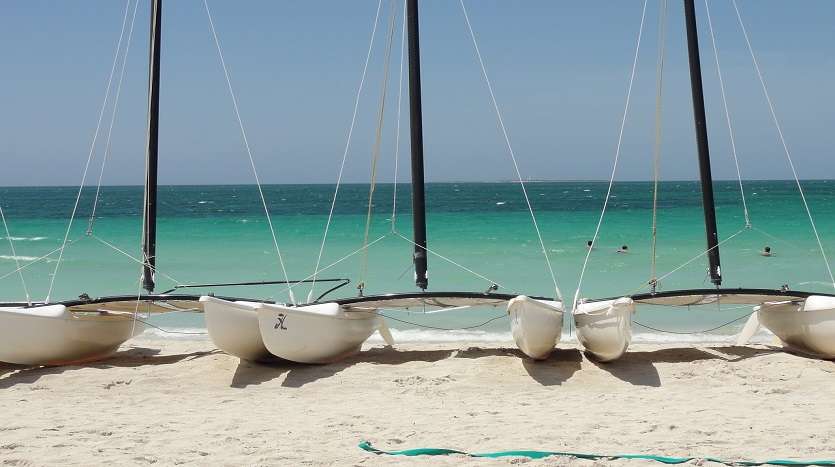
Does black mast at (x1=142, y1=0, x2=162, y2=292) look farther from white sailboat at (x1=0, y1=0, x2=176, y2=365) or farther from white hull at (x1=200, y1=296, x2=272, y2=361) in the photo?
white hull at (x1=200, y1=296, x2=272, y2=361)

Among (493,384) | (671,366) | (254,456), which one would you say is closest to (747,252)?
(671,366)

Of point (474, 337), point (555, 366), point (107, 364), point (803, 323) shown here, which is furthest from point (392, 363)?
point (803, 323)

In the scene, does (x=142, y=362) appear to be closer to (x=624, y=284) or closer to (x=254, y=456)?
(x=254, y=456)

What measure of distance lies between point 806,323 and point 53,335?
9.18 m

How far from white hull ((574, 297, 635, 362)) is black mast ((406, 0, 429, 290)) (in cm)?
222

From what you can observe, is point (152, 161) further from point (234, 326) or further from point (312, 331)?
point (312, 331)

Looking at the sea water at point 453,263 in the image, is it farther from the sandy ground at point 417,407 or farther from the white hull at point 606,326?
the sandy ground at point 417,407

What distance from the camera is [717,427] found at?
25.1ft

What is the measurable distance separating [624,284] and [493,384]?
1112cm

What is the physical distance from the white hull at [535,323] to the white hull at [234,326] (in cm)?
303

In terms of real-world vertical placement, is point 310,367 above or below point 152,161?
below

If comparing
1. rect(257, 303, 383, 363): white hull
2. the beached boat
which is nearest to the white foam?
the beached boat

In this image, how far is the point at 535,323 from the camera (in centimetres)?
988

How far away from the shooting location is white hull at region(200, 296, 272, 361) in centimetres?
984
